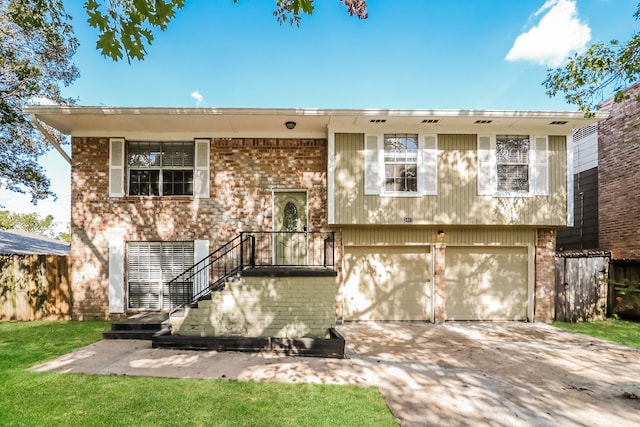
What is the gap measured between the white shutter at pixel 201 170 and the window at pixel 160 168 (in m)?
0.21

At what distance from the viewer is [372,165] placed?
27.5 feet

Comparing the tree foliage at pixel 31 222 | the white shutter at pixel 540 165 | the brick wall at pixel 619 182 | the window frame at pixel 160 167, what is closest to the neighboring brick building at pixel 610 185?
the brick wall at pixel 619 182

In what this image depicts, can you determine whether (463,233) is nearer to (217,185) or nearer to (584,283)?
(584,283)

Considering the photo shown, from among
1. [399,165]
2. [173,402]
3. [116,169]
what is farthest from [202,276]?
[399,165]

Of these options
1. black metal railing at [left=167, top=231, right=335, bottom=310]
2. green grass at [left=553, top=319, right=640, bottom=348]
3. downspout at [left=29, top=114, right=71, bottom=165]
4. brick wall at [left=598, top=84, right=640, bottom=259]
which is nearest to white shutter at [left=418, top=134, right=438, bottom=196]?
black metal railing at [left=167, top=231, right=335, bottom=310]

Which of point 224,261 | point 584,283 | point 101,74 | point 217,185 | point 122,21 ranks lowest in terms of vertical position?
point 584,283

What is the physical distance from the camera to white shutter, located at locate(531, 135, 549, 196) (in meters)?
8.42

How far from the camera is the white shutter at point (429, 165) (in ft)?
27.5

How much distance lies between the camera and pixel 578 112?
25.2 feet

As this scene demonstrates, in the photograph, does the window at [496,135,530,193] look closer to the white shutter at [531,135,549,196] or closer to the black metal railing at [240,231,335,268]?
the white shutter at [531,135,549,196]

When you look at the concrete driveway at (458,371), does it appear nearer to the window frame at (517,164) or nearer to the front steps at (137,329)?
the front steps at (137,329)

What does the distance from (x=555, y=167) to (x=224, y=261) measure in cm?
887

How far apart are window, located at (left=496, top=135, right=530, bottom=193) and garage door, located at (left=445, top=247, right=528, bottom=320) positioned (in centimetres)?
177

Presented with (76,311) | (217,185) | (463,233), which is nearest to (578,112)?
(463,233)
